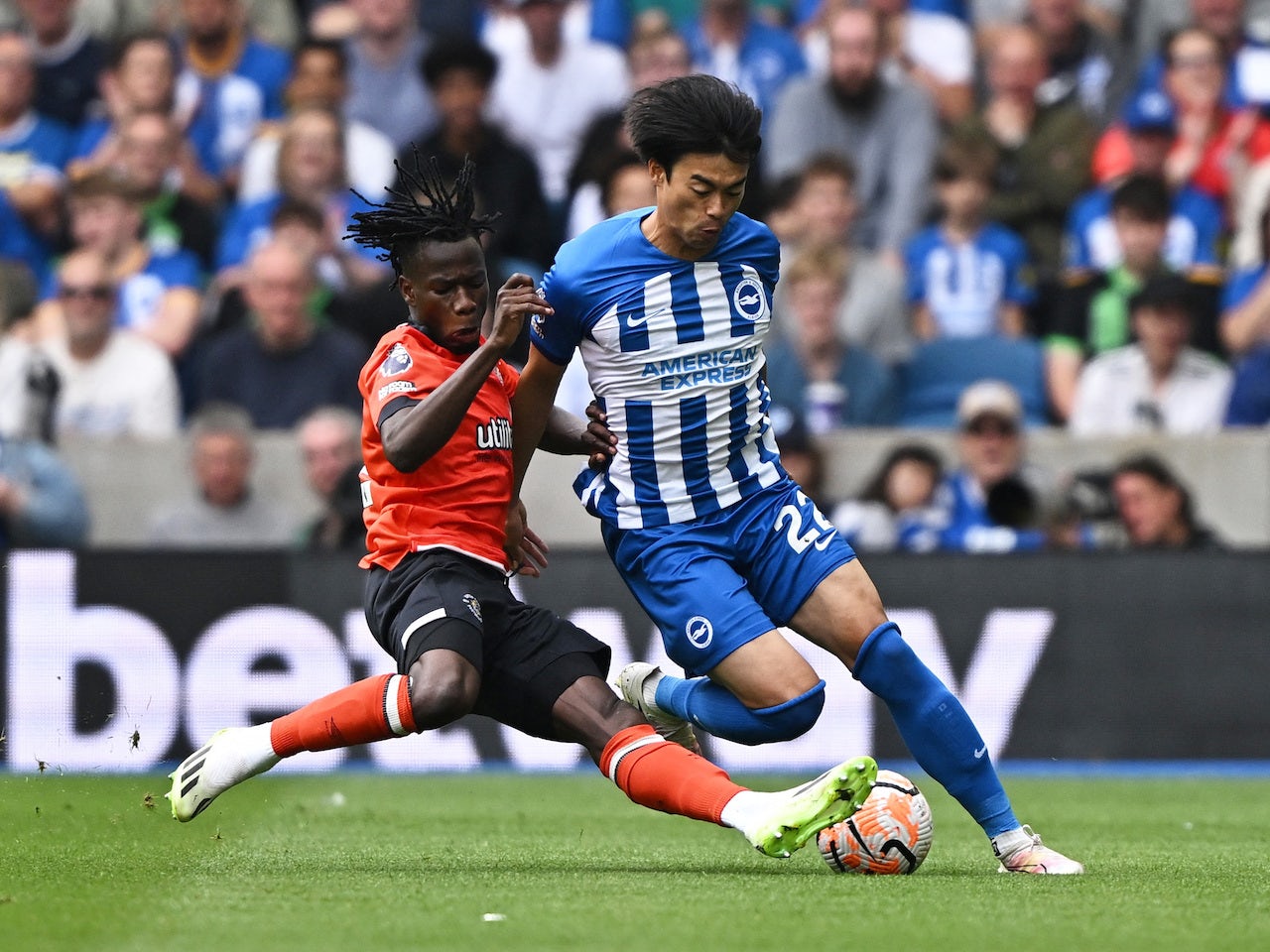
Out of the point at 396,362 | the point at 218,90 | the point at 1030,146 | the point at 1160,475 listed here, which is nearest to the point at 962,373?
the point at 1160,475

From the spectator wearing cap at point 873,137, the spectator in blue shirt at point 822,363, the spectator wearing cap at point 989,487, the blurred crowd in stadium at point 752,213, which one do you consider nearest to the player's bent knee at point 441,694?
the blurred crowd in stadium at point 752,213

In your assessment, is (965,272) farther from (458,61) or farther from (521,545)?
(521,545)

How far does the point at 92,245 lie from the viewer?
12992 mm

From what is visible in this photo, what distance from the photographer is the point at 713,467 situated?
240 inches

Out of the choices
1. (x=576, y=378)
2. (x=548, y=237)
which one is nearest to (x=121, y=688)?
(x=576, y=378)

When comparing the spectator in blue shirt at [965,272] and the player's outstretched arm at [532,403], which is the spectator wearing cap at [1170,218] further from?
the player's outstretched arm at [532,403]

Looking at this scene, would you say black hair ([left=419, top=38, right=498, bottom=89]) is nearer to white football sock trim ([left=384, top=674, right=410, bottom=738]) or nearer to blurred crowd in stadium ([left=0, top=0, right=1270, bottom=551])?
blurred crowd in stadium ([left=0, top=0, right=1270, bottom=551])

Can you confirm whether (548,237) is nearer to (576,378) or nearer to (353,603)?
(576,378)

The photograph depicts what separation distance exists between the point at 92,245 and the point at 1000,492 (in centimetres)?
589

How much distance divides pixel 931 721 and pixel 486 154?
770cm

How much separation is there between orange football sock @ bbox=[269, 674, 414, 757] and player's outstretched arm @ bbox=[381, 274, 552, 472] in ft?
2.18

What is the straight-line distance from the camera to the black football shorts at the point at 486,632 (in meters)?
5.86

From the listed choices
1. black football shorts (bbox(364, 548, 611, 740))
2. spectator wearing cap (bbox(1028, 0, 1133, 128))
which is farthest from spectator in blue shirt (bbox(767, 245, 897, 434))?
black football shorts (bbox(364, 548, 611, 740))

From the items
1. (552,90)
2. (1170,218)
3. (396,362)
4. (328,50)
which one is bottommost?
(396,362)
